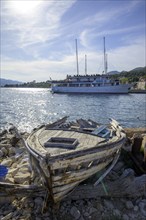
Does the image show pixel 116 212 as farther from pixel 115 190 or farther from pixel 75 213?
pixel 75 213

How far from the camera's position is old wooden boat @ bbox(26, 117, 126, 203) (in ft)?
23.2

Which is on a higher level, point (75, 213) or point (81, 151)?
point (81, 151)

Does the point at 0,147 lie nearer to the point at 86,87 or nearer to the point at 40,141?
the point at 40,141

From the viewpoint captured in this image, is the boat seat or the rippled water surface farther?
the rippled water surface

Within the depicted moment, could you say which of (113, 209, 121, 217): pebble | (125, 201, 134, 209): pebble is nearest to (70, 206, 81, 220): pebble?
(113, 209, 121, 217): pebble

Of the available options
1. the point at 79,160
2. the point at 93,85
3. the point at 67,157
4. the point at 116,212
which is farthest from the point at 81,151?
the point at 93,85

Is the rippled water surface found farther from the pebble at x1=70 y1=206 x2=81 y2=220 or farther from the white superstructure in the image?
the white superstructure

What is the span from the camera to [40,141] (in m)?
9.15

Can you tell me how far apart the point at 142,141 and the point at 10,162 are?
5434mm

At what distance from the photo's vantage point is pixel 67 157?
7125mm

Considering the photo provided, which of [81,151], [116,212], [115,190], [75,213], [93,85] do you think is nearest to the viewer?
[81,151]

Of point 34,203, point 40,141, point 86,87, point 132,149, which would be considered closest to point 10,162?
point 40,141

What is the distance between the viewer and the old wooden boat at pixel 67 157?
23.2ft

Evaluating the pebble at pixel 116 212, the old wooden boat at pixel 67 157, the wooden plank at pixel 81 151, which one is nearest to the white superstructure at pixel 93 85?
the old wooden boat at pixel 67 157
